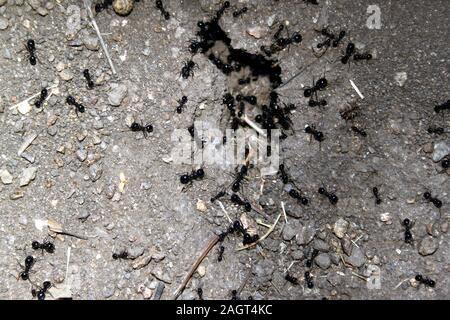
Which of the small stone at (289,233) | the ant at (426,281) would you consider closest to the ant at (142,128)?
the small stone at (289,233)

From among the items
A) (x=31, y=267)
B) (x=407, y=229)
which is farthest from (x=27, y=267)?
(x=407, y=229)

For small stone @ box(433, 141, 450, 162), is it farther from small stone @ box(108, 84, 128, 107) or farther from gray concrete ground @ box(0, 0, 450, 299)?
small stone @ box(108, 84, 128, 107)

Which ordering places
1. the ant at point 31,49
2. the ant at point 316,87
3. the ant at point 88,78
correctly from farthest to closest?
the ant at point 316,87, the ant at point 88,78, the ant at point 31,49

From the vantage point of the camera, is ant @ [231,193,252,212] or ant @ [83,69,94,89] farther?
ant @ [231,193,252,212]

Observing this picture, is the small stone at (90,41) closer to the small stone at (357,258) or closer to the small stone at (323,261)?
the small stone at (323,261)

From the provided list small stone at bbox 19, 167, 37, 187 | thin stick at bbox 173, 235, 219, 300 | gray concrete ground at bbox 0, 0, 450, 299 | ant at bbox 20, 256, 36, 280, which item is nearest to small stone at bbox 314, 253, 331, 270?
gray concrete ground at bbox 0, 0, 450, 299

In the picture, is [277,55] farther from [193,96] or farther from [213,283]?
[213,283]

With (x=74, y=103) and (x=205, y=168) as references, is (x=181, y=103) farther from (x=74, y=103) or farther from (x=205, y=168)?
(x=74, y=103)
